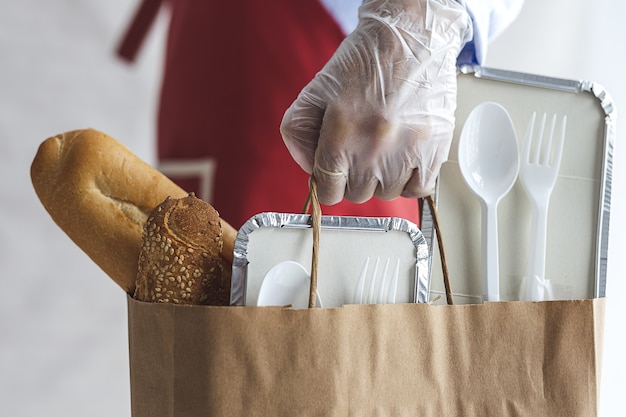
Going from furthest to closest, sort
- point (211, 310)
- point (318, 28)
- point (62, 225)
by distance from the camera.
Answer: point (318, 28) → point (62, 225) → point (211, 310)

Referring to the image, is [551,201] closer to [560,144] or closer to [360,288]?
[560,144]

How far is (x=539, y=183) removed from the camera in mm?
624

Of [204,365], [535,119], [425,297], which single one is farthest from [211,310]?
[535,119]

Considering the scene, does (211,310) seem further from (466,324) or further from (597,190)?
(597,190)

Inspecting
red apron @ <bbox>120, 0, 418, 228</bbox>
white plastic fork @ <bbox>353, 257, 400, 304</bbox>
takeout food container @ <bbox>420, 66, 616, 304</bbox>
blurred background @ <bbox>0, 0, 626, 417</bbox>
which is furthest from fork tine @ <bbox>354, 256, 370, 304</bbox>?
blurred background @ <bbox>0, 0, 626, 417</bbox>

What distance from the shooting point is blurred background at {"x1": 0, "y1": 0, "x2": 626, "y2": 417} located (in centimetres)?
150

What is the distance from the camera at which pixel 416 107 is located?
1.86ft

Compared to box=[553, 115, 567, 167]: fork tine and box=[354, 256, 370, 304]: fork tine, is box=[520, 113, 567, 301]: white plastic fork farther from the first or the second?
box=[354, 256, 370, 304]: fork tine

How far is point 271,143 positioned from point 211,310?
558 mm

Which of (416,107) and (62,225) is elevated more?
(416,107)

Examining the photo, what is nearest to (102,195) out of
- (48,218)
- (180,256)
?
(180,256)

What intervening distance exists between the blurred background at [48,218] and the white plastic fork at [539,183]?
1045mm

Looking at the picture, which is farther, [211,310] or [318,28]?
[318,28]

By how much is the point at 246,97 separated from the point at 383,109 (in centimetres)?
49
